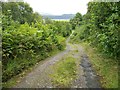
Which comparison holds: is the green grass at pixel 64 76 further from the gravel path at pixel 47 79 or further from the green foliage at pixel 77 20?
the green foliage at pixel 77 20

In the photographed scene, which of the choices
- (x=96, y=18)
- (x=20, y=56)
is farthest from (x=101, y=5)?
(x=20, y=56)

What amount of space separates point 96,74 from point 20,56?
4298 mm

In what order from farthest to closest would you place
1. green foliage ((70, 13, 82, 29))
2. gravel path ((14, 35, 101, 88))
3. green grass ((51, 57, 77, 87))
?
green foliage ((70, 13, 82, 29)), green grass ((51, 57, 77, 87)), gravel path ((14, 35, 101, 88))

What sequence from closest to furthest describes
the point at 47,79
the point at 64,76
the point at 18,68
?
the point at 47,79 → the point at 64,76 → the point at 18,68

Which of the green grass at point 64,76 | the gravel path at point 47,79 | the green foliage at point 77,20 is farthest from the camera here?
the green foliage at point 77,20

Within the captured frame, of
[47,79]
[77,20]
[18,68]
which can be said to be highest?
[77,20]

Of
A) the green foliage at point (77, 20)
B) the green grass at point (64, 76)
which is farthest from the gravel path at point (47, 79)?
the green foliage at point (77, 20)

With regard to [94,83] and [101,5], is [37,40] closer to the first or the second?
[101,5]

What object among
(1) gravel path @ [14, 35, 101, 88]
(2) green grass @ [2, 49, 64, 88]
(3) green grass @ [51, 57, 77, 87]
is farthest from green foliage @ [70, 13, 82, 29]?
(1) gravel path @ [14, 35, 101, 88]

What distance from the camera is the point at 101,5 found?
42.8 ft

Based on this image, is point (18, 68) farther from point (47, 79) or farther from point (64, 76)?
point (64, 76)

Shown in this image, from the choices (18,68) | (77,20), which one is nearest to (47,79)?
(18,68)

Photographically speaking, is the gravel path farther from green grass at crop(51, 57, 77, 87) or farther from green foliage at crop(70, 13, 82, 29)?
green foliage at crop(70, 13, 82, 29)

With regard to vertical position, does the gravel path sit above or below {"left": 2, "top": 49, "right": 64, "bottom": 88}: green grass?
below
